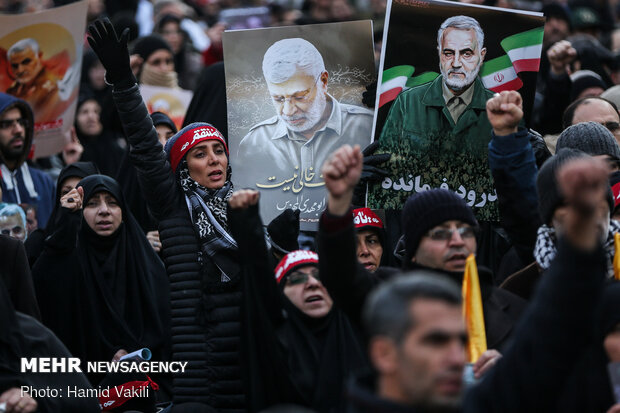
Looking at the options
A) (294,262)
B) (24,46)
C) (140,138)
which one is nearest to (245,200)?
(294,262)

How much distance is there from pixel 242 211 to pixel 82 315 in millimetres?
2206

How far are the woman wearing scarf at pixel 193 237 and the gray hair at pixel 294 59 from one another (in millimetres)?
576

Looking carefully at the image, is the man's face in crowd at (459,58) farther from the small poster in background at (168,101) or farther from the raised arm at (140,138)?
the small poster in background at (168,101)

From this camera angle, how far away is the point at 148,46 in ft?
29.8

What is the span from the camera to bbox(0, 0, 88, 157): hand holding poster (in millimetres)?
8008

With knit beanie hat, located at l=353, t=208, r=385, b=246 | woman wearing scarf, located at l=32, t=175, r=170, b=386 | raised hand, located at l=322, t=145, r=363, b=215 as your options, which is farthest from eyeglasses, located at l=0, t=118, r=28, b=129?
raised hand, located at l=322, t=145, r=363, b=215

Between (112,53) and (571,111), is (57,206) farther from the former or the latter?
(571,111)

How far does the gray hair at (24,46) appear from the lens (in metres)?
7.97

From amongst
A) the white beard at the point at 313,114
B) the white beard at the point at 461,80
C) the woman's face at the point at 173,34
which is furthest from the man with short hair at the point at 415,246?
the woman's face at the point at 173,34

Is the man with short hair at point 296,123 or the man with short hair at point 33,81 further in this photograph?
the man with short hair at point 33,81

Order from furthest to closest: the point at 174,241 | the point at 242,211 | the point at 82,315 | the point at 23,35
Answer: the point at 23,35
the point at 82,315
the point at 174,241
the point at 242,211

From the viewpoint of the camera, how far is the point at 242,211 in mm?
4855

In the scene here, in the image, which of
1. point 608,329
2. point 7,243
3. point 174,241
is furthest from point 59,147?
point 608,329

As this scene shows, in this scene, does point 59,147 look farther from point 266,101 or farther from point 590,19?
point 590,19
